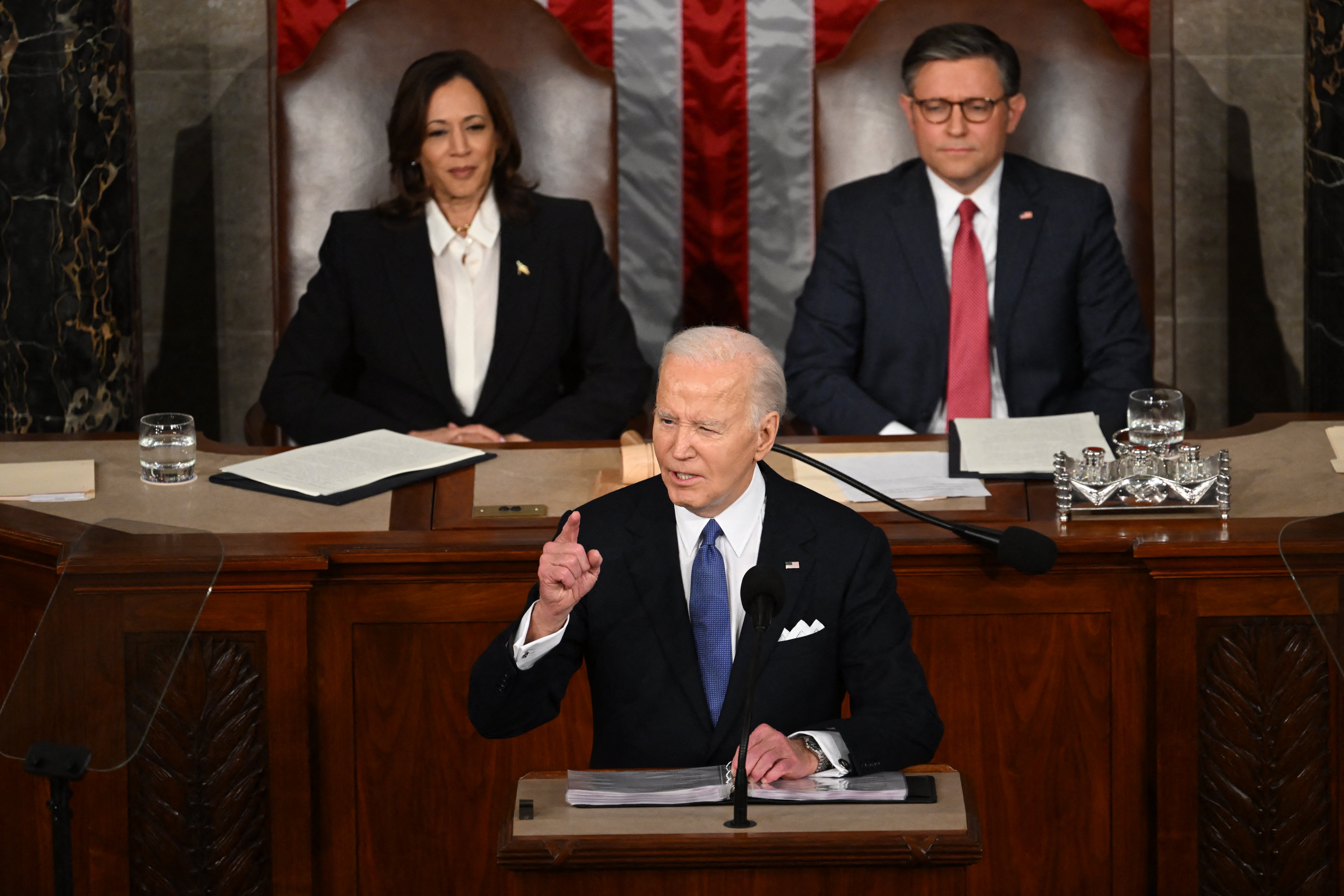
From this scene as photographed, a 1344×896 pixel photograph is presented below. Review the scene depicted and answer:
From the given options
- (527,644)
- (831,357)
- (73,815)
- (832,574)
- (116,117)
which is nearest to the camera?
(527,644)

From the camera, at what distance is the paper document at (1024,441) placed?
3.10 metres

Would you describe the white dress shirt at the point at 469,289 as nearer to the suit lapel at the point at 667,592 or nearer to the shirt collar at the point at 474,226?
the shirt collar at the point at 474,226

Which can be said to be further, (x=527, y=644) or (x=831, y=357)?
(x=831, y=357)

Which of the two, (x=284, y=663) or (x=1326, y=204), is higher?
(x=1326, y=204)

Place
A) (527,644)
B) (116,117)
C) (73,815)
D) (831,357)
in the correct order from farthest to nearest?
(116,117), (831,357), (73,815), (527,644)

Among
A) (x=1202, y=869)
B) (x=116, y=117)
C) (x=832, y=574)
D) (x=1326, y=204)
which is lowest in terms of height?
(x=1202, y=869)

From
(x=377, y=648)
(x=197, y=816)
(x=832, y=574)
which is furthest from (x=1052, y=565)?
(x=197, y=816)

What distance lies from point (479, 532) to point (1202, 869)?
1310 millimetres

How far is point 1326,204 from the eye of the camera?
170 inches

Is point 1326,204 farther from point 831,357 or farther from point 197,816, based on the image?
point 197,816

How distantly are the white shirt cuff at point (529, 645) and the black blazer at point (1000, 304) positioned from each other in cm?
195

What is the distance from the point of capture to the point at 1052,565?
263 centimetres

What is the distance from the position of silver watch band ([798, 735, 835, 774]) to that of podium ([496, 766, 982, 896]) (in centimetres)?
23

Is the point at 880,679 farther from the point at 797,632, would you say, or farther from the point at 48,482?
the point at 48,482
